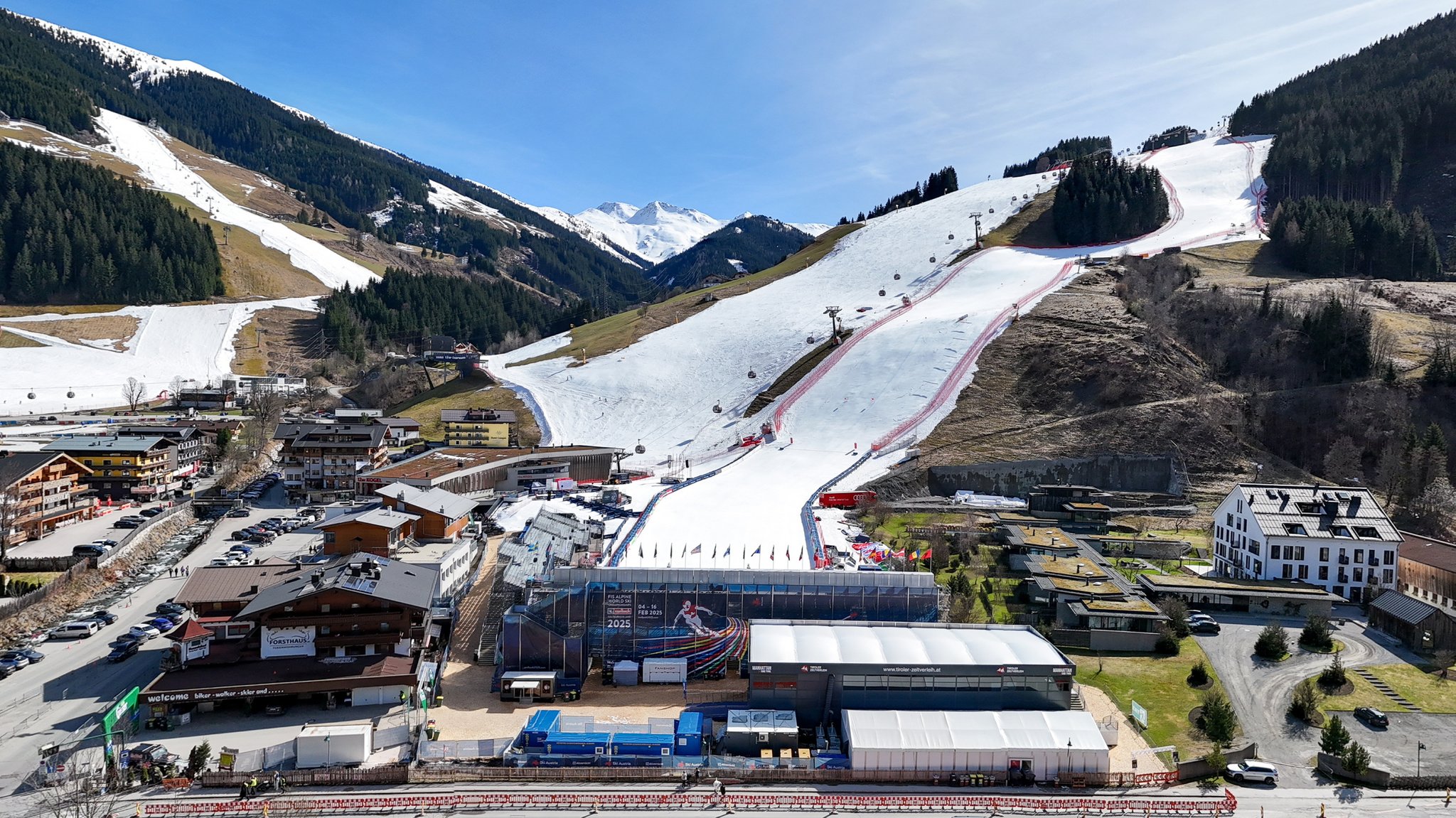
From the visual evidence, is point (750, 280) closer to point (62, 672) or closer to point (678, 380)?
point (678, 380)

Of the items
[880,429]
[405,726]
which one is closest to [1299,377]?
[880,429]

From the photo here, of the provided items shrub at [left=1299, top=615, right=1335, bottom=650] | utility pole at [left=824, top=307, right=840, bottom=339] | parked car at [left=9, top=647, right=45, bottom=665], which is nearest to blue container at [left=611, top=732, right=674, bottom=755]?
parked car at [left=9, top=647, right=45, bottom=665]

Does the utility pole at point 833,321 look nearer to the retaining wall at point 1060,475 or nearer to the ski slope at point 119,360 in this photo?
the retaining wall at point 1060,475

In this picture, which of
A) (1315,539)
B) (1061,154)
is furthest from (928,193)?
(1315,539)

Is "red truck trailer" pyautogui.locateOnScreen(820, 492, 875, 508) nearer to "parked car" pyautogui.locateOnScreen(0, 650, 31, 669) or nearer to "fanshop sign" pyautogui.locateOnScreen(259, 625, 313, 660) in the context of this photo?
"fanshop sign" pyautogui.locateOnScreen(259, 625, 313, 660)

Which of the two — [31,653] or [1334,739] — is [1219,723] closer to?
[1334,739]
